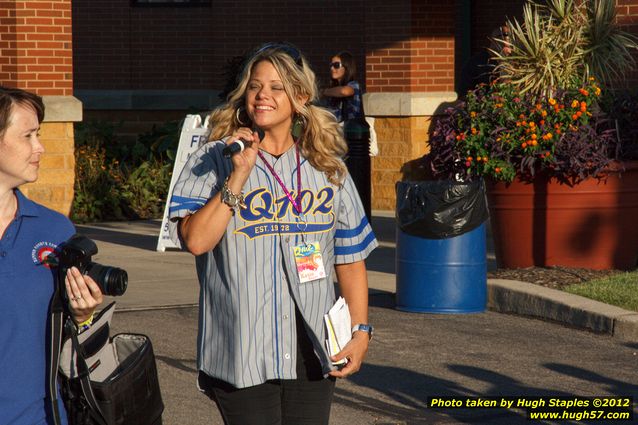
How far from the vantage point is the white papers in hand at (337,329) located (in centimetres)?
421

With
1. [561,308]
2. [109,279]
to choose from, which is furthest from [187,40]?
[109,279]

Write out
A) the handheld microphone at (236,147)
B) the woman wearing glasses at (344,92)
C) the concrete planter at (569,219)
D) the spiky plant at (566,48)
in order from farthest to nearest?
the woman wearing glasses at (344,92), the spiky plant at (566,48), the concrete planter at (569,219), the handheld microphone at (236,147)

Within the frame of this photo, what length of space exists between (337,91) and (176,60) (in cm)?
756

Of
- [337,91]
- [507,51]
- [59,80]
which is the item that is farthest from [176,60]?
[507,51]

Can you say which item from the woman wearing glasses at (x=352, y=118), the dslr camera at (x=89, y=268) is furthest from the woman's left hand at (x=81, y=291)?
the woman wearing glasses at (x=352, y=118)

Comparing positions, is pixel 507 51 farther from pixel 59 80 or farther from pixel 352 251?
pixel 352 251

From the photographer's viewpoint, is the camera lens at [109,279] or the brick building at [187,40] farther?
the brick building at [187,40]

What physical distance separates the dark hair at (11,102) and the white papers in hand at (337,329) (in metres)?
1.17

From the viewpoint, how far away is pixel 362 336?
433 cm

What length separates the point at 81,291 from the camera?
11.1 feet

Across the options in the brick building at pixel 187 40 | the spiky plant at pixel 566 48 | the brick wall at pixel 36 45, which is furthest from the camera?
the brick building at pixel 187 40

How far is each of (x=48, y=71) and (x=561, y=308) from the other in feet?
25.0

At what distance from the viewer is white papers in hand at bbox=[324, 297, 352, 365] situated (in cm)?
421

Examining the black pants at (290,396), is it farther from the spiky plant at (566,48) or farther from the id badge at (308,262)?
the spiky plant at (566,48)
